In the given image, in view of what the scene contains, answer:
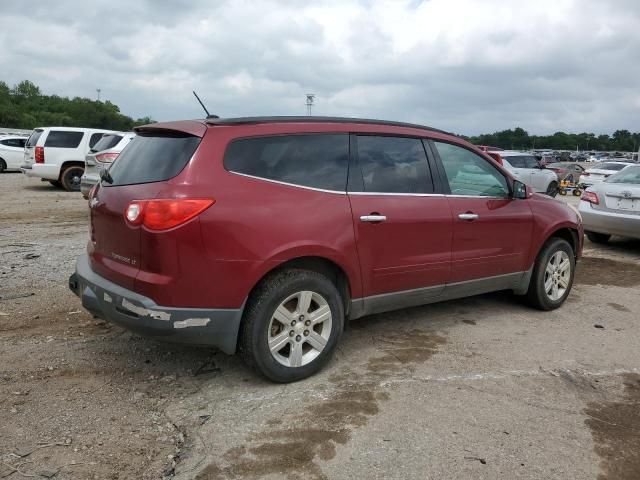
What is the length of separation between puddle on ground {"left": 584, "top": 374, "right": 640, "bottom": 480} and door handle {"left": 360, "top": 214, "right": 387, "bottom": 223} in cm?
178

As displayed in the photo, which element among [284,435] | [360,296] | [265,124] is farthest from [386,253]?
[284,435]

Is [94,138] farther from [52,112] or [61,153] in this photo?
[52,112]

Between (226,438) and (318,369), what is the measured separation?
0.96 meters

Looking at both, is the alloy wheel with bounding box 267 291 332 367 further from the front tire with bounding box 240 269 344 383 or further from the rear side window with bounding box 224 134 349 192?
the rear side window with bounding box 224 134 349 192

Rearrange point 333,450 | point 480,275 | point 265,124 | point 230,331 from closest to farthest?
point 333,450, point 230,331, point 265,124, point 480,275

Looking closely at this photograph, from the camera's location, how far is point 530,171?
19.4 m

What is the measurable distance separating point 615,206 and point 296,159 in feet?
22.4

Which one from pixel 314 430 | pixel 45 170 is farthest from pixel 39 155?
pixel 314 430

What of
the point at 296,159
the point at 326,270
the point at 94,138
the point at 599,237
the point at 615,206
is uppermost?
the point at 94,138

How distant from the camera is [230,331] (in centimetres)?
352

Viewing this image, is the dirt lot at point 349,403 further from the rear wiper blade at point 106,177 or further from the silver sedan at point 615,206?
the silver sedan at point 615,206

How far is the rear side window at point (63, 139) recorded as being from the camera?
51.7 feet

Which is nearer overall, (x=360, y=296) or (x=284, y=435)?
(x=284, y=435)

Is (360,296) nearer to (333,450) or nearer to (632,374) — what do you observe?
(333,450)
